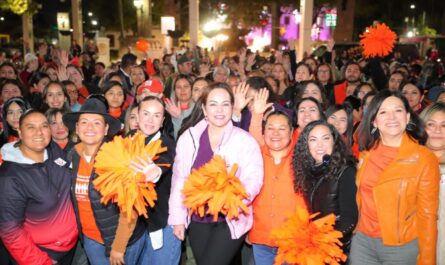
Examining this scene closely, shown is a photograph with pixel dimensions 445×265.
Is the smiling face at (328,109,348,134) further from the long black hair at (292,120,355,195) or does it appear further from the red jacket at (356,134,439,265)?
the red jacket at (356,134,439,265)

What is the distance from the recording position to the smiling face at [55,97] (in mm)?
5629

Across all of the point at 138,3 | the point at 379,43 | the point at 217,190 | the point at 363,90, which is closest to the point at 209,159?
the point at 217,190

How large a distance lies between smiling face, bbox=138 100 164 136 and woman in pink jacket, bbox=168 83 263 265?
1.13 feet

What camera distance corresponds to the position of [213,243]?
3.32m

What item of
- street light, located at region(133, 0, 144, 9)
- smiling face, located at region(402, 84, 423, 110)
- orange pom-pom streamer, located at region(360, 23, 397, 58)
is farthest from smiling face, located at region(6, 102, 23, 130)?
street light, located at region(133, 0, 144, 9)

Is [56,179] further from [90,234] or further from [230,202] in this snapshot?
[230,202]

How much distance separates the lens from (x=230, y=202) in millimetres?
2939

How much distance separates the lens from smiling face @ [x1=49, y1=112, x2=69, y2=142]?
4.59 m

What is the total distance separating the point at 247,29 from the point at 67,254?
148 ft

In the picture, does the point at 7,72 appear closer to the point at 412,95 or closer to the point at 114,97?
the point at 114,97

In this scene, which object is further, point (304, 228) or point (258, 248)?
point (258, 248)

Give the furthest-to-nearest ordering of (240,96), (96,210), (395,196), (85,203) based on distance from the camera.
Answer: (240,96) → (85,203) → (96,210) → (395,196)

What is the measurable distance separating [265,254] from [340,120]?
71.5 inches

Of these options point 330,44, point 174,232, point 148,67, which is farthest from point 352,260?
point 148,67
